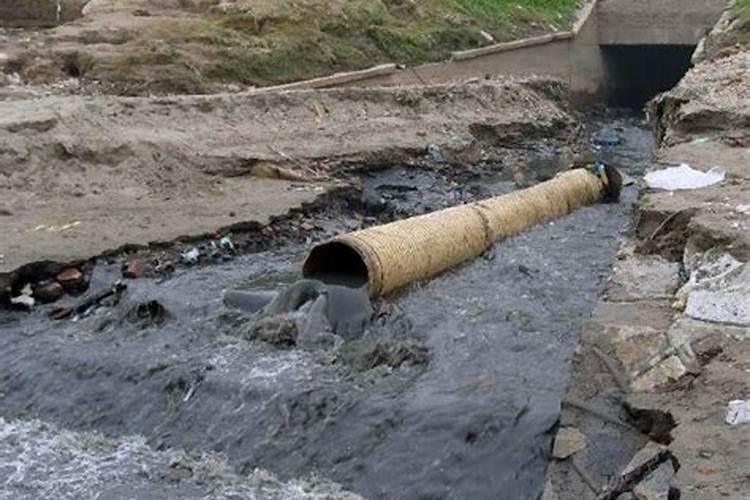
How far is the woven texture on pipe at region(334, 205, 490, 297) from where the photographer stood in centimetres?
865

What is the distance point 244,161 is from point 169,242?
2688mm

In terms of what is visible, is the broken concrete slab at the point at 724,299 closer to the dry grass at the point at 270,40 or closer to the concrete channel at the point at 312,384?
the concrete channel at the point at 312,384

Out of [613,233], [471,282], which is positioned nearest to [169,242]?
[471,282]

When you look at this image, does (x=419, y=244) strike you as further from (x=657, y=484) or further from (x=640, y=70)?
(x=640, y=70)

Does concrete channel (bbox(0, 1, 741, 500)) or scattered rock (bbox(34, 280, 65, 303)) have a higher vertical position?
concrete channel (bbox(0, 1, 741, 500))

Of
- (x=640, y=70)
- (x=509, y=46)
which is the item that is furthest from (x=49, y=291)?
(x=640, y=70)

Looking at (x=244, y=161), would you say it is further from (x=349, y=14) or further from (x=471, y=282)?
(x=349, y=14)

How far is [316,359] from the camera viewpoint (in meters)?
7.71

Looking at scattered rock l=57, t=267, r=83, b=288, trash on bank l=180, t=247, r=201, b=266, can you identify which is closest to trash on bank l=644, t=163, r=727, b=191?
trash on bank l=180, t=247, r=201, b=266

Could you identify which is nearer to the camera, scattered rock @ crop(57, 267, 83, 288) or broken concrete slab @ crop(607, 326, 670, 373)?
broken concrete slab @ crop(607, 326, 670, 373)

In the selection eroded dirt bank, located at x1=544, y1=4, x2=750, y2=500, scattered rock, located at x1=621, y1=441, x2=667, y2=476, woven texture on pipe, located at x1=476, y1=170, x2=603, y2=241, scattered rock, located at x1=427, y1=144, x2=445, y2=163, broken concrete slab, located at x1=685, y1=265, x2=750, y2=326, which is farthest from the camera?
scattered rock, located at x1=427, y1=144, x2=445, y2=163

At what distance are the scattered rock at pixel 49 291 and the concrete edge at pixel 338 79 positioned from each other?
20.5 feet

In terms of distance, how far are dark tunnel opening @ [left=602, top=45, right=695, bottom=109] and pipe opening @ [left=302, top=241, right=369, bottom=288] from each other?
52.2ft

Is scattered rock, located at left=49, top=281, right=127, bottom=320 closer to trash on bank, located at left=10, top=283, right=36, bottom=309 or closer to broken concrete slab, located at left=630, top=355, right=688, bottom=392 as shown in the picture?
trash on bank, located at left=10, top=283, right=36, bottom=309
